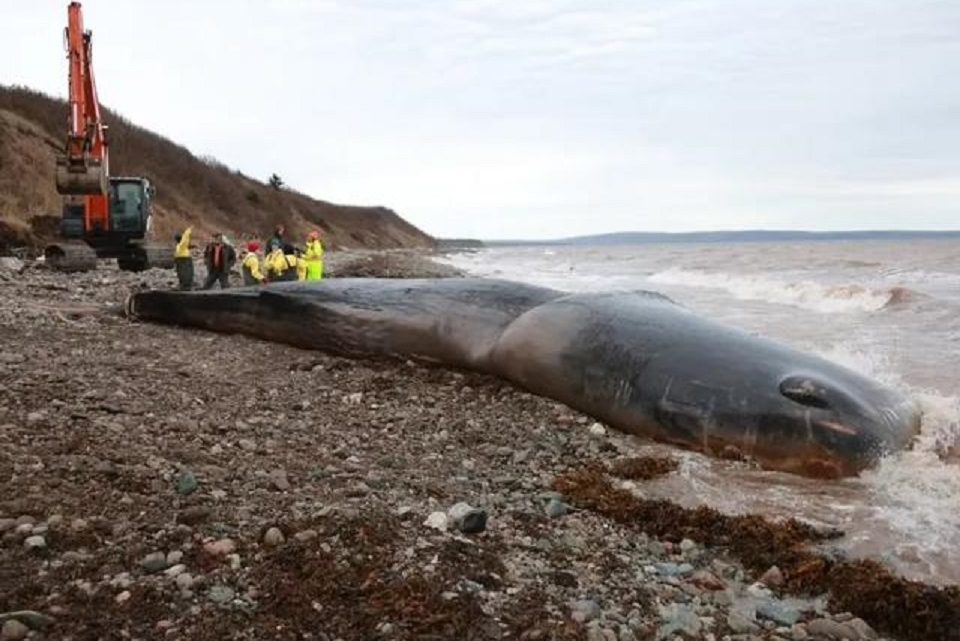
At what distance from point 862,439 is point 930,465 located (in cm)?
47

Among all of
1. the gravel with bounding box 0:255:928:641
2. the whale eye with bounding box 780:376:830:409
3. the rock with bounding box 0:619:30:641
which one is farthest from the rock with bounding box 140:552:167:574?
the whale eye with bounding box 780:376:830:409

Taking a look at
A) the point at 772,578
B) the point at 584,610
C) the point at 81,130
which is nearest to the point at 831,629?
the point at 772,578

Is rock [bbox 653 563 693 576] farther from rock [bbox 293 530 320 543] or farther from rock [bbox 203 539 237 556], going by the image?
rock [bbox 203 539 237 556]

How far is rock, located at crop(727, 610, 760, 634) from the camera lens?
3.28 meters

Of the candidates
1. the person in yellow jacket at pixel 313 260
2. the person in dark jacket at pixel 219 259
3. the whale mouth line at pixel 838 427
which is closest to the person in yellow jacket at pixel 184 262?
the person in dark jacket at pixel 219 259

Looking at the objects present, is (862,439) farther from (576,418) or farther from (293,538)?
(293,538)

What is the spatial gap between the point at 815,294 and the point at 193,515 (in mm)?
19391

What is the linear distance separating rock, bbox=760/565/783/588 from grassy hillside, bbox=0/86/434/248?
63.3 feet

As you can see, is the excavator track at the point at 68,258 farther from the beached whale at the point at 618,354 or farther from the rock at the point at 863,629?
the rock at the point at 863,629

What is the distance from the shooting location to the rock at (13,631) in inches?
107

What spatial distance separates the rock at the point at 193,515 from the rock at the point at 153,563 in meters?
0.34

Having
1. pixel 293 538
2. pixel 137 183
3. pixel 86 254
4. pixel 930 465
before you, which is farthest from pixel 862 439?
pixel 137 183

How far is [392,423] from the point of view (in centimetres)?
589

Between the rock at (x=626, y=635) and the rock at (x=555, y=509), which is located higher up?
the rock at (x=555, y=509)
